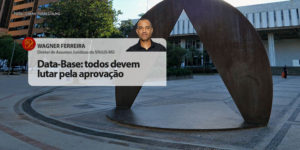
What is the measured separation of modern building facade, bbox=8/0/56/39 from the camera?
6318cm

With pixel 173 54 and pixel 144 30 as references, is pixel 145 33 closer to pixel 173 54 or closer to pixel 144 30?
pixel 144 30

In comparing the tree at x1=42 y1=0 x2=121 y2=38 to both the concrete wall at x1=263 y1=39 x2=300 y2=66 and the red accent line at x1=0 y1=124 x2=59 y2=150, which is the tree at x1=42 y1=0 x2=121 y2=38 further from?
the concrete wall at x1=263 y1=39 x2=300 y2=66

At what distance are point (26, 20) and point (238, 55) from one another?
7381cm

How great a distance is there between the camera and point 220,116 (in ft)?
22.1

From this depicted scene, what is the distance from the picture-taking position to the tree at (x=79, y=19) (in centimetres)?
1866

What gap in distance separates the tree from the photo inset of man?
41.3 feet

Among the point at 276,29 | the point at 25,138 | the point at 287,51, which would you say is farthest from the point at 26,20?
the point at 287,51

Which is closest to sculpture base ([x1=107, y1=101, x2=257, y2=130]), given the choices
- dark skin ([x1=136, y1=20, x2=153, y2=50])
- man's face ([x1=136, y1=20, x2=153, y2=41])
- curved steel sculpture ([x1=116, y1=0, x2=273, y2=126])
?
curved steel sculpture ([x1=116, y1=0, x2=273, y2=126])

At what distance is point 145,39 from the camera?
7.50m

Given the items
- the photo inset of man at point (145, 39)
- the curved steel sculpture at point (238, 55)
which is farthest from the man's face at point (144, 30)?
the curved steel sculpture at point (238, 55)

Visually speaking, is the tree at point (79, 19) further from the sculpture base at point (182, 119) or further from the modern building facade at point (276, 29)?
the modern building facade at point (276, 29)

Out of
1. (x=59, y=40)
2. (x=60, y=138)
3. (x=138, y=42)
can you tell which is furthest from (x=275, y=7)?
(x=60, y=138)

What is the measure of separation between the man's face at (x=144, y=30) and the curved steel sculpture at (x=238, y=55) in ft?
5.08

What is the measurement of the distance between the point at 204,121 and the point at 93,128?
3.08m
